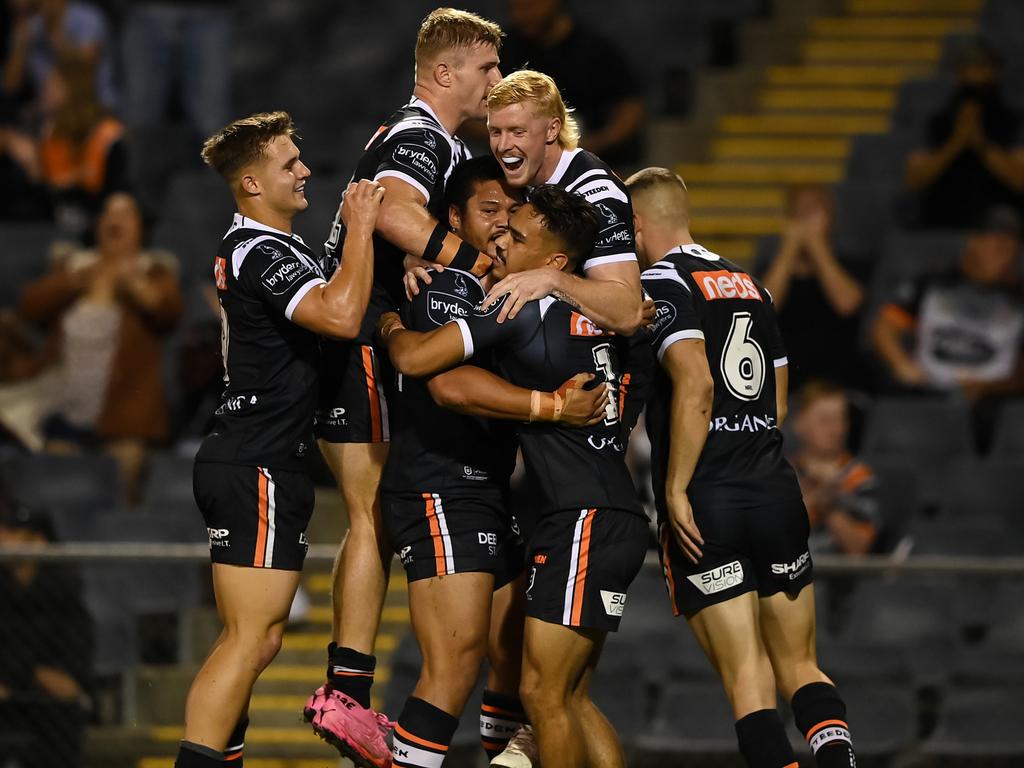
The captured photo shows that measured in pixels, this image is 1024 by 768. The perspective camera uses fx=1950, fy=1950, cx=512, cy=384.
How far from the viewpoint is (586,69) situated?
36.7ft

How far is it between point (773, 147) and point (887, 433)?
117 inches

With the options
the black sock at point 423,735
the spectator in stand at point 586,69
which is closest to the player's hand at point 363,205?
the black sock at point 423,735

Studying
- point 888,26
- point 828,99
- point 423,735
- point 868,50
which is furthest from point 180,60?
point 423,735

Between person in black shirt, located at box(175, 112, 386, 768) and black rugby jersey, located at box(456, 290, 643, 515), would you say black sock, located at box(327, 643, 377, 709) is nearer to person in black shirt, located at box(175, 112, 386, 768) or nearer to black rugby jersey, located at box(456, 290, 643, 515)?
person in black shirt, located at box(175, 112, 386, 768)

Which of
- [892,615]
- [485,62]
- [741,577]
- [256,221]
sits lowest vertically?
[892,615]

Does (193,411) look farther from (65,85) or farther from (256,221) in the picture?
(256,221)

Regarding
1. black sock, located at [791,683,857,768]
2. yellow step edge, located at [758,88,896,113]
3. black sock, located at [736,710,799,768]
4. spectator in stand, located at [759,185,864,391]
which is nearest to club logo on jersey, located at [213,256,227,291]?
black sock, located at [736,710,799,768]

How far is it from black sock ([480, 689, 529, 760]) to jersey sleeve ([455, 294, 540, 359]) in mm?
1248

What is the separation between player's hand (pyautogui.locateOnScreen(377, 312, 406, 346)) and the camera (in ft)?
20.0

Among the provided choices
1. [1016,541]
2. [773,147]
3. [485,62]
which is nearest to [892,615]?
[1016,541]

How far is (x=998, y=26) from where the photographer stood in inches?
475

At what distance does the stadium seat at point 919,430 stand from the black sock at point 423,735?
4309 millimetres

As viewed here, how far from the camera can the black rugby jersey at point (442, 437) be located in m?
6.08

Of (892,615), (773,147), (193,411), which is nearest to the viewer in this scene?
(892,615)
